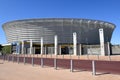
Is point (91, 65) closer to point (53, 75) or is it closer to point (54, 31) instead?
point (53, 75)

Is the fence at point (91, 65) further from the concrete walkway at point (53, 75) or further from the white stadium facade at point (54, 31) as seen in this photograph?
the white stadium facade at point (54, 31)

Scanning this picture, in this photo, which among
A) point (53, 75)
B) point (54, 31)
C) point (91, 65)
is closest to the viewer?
point (53, 75)

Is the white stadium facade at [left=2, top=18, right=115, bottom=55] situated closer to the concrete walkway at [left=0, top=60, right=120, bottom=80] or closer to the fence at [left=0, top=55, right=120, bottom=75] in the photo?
the fence at [left=0, top=55, right=120, bottom=75]

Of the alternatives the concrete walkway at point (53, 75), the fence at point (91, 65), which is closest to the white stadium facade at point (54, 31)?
the fence at point (91, 65)

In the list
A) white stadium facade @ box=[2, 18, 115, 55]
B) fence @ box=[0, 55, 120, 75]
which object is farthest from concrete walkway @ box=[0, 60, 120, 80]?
white stadium facade @ box=[2, 18, 115, 55]

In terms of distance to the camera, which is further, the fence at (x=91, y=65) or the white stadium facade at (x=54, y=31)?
the white stadium facade at (x=54, y=31)

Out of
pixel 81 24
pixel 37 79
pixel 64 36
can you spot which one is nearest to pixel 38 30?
pixel 64 36

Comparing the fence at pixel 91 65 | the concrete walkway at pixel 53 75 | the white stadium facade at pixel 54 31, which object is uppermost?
the white stadium facade at pixel 54 31

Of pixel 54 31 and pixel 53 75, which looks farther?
Answer: pixel 54 31

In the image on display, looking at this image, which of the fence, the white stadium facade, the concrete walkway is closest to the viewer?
the concrete walkway

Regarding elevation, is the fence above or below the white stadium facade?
below

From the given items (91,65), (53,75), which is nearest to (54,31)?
(91,65)

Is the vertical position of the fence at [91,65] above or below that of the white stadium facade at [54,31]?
below

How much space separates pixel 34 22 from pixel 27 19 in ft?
15.0
